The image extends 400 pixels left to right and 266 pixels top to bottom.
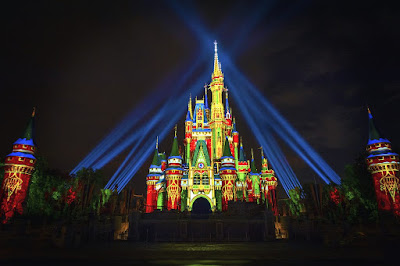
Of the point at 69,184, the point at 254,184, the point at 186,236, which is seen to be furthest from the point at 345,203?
the point at 69,184

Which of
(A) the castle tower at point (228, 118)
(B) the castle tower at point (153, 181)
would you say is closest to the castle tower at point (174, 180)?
(B) the castle tower at point (153, 181)

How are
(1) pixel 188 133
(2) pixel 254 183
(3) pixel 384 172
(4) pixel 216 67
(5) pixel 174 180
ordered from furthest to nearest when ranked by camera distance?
1. (4) pixel 216 67
2. (2) pixel 254 183
3. (1) pixel 188 133
4. (5) pixel 174 180
5. (3) pixel 384 172

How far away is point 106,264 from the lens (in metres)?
12.7

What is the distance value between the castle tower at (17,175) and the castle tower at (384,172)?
48.9 metres

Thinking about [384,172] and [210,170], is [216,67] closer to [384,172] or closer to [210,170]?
[210,170]

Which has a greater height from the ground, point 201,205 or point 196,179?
point 196,179

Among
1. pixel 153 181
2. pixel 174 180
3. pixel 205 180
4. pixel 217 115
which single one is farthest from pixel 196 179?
pixel 217 115

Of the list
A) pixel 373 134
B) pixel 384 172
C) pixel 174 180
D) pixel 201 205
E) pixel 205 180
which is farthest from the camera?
pixel 205 180

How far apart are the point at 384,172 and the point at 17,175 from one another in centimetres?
5095

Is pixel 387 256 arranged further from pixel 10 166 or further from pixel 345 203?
pixel 10 166

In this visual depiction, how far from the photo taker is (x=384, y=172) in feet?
115

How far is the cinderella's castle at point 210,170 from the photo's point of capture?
51.7 metres

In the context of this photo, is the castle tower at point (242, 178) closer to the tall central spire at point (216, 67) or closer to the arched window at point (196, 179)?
the arched window at point (196, 179)

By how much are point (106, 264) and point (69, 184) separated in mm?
38466
